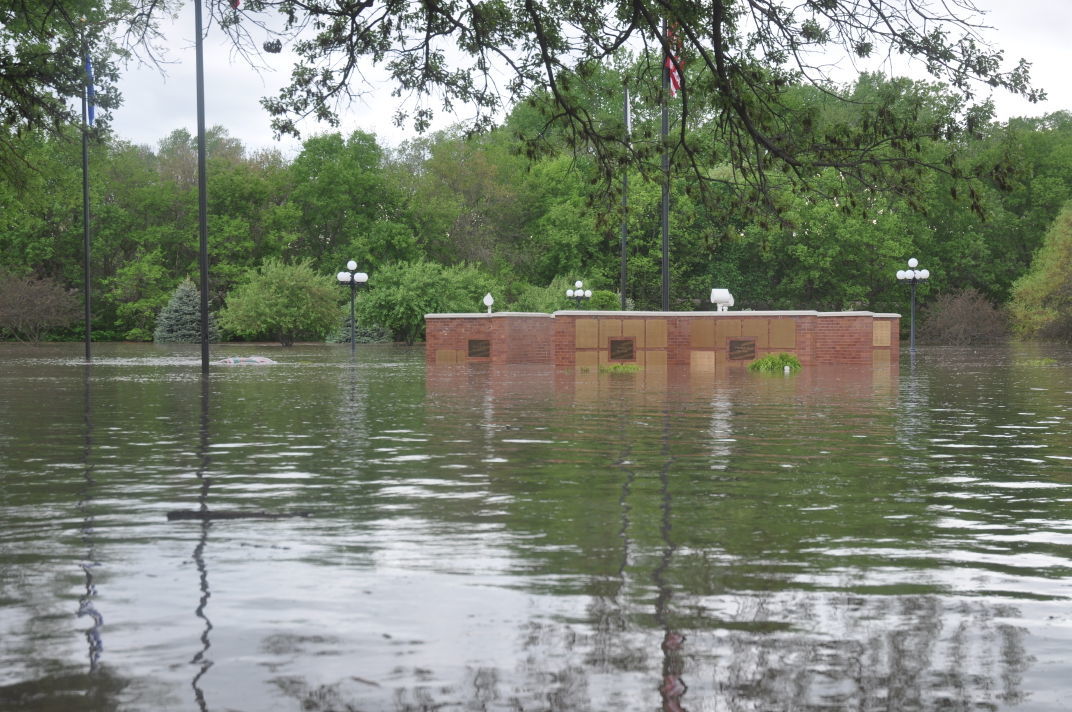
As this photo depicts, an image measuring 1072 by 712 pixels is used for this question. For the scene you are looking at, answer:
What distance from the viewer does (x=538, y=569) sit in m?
6.96

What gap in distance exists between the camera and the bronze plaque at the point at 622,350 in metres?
39.9

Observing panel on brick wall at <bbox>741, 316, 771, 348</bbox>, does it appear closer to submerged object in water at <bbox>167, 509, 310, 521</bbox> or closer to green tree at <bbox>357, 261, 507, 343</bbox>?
green tree at <bbox>357, 261, 507, 343</bbox>

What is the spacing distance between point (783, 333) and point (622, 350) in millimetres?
4898

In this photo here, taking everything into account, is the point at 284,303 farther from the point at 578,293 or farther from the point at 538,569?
the point at 538,569

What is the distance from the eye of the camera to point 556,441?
47.0 feet

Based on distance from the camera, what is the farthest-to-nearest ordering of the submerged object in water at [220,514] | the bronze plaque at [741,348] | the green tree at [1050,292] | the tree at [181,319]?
1. the tree at [181,319]
2. the green tree at [1050,292]
3. the bronze plaque at [741,348]
4. the submerged object in water at [220,514]

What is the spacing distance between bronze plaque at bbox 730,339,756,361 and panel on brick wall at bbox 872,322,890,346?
4.84 m

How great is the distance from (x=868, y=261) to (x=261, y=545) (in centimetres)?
7417

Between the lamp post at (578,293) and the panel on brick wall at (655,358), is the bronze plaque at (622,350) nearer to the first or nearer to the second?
the panel on brick wall at (655,358)

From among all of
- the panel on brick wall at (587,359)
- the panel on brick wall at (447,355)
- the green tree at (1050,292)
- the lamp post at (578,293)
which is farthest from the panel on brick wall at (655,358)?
the green tree at (1050,292)

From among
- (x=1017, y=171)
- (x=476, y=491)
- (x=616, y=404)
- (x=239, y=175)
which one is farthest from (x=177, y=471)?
(x=239, y=175)

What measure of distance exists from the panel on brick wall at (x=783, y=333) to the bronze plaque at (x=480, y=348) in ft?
30.8

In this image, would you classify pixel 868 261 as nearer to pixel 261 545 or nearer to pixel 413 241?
pixel 413 241

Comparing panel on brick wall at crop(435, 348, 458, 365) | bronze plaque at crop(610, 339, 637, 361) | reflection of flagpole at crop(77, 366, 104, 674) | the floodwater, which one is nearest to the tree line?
panel on brick wall at crop(435, 348, 458, 365)
